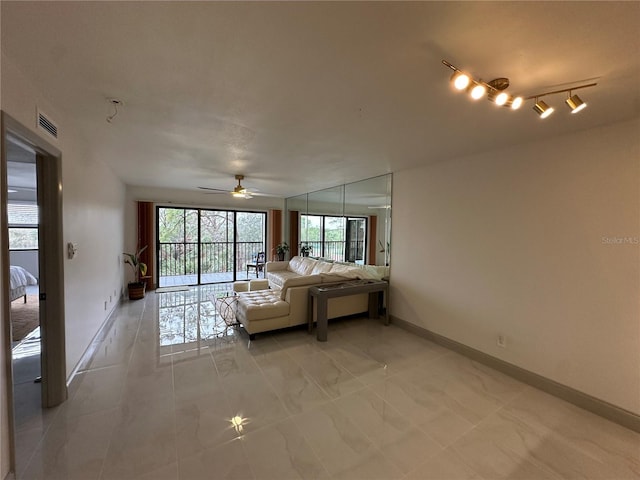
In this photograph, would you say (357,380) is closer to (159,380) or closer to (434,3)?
(159,380)

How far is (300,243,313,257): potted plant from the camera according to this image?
693cm

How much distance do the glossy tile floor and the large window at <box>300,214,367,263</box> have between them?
2472 mm

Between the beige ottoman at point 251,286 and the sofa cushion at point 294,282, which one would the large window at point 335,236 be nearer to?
the sofa cushion at point 294,282

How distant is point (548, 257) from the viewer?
255 cm

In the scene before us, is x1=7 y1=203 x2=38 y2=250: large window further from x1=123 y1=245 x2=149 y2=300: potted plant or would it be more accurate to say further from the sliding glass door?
the sliding glass door

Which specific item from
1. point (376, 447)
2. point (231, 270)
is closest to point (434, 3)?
point (376, 447)

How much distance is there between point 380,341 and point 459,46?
3327 mm

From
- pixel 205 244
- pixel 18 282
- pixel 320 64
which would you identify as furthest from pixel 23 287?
pixel 320 64

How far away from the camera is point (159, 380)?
256cm

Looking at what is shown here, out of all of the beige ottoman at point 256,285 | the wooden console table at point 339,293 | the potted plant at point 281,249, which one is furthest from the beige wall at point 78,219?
the potted plant at point 281,249

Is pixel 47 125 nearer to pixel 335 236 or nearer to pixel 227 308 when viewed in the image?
pixel 227 308

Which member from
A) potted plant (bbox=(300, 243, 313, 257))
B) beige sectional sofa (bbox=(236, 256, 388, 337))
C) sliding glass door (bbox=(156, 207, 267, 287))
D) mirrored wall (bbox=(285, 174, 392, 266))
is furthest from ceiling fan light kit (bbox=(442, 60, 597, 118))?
sliding glass door (bbox=(156, 207, 267, 287))

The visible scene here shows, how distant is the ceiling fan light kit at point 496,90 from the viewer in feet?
4.61

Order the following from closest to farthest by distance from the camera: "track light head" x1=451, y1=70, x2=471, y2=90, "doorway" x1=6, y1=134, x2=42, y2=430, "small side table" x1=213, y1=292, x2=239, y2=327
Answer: "track light head" x1=451, y1=70, x2=471, y2=90 < "doorway" x1=6, y1=134, x2=42, y2=430 < "small side table" x1=213, y1=292, x2=239, y2=327
